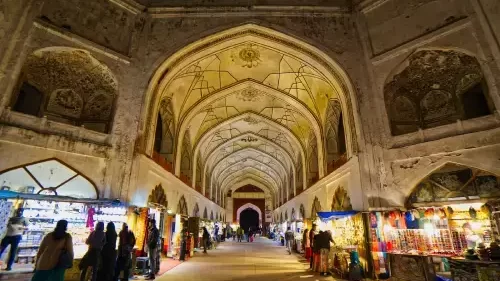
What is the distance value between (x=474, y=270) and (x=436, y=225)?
2.87 m

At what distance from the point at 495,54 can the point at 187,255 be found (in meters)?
10.1

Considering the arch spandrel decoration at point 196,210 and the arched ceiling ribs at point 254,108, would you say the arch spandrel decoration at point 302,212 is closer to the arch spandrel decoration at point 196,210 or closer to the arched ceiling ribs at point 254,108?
the arched ceiling ribs at point 254,108

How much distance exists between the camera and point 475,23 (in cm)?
602

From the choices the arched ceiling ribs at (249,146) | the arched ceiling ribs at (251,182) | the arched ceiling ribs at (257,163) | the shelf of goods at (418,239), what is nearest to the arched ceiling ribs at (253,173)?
the arched ceiling ribs at (251,182)

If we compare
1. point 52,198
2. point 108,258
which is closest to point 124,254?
point 108,258

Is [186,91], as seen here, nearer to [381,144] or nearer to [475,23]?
[381,144]

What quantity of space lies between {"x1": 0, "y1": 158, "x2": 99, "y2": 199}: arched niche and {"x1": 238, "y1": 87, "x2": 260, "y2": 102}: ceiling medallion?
7.00 metres

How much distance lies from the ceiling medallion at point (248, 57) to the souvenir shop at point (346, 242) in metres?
5.86

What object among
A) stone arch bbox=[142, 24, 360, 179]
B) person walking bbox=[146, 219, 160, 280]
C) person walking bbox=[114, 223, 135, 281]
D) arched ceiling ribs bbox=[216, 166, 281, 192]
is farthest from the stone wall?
arched ceiling ribs bbox=[216, 166, 281, 192]

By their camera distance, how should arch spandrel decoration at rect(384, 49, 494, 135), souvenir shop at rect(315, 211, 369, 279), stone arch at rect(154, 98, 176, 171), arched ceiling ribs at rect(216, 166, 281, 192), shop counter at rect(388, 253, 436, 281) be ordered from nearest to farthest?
shop counter at rect(388, 253, 436, 281)
souvenir shop at rect(315, 211, 369, 279)
arch spandrel decoration at rect(384, 49, 494, 135)
stone arch at rect(154, 98, 176, 171)
arched ceiling ribs at rect(216, 166, 281, 192)

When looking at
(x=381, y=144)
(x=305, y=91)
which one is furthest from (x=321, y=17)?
(x=381, y=144)

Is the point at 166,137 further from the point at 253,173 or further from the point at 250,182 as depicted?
the point at 250,182

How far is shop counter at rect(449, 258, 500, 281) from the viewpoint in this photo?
12.0 ft

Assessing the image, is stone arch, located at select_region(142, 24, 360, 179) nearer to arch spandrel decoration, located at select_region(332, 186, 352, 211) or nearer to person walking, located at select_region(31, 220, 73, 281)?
arch spandrel decoration, located at select_region(332, 186, 352, 211)
